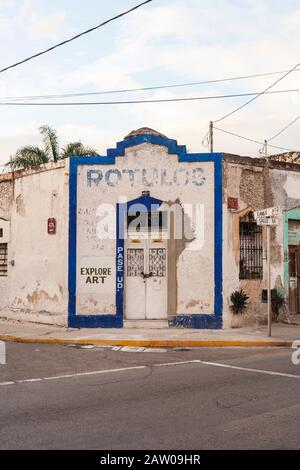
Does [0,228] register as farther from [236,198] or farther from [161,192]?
[236,198]

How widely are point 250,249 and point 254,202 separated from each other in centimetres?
136

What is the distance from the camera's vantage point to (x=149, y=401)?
7.21 meters

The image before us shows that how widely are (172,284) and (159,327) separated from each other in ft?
3.92

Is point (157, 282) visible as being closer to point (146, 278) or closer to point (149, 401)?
point (146, 278)

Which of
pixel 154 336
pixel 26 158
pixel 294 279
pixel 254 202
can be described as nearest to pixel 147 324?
pixel 154 336

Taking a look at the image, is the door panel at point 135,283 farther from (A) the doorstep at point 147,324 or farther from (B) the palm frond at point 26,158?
(B) the palm frond at point 26,158

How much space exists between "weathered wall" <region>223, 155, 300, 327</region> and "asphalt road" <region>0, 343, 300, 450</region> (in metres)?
4.31

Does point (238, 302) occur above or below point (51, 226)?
below

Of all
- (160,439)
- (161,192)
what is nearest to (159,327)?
(161,192)

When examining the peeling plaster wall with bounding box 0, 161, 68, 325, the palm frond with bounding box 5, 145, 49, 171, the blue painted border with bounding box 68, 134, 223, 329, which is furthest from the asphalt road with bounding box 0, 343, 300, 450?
the palm frond with bounding box 5, 145, 49, 171

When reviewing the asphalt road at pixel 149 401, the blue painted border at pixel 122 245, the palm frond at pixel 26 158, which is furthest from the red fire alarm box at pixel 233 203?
the palm frond at pixel 26 158

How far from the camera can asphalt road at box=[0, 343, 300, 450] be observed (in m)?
5.53

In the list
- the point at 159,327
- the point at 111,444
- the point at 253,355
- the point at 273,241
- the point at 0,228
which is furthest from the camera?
the point at 0,228

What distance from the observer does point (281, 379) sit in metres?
8.66
